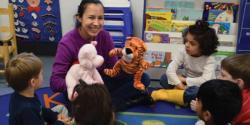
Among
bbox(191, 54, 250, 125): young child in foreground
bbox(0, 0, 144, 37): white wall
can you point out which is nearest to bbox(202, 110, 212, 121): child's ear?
bbox(191, 54, 250, 125): young child in foreground

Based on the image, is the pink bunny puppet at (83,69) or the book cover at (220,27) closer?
the pink bunny puppet at (83,69)

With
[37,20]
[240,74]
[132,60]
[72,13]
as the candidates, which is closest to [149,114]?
[132,60]

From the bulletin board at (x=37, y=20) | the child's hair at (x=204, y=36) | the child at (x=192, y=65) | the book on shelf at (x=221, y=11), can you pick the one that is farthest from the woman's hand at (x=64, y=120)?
the book on shelf at (x=221, y=11)

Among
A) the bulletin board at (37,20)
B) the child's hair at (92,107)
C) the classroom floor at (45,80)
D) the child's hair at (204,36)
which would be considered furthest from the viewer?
the bulletin board at (37,20)

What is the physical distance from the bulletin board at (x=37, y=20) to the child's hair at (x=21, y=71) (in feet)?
4.58

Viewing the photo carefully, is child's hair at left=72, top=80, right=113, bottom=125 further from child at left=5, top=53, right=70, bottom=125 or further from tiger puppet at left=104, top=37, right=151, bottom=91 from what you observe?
tiger puppet at left=104, top=37, right=151, bottom=91

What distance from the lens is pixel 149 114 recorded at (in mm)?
1751

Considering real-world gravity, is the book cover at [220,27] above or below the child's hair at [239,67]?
above

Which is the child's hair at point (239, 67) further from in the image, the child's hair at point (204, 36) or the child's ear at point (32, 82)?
the child's ear at point (32, 82)

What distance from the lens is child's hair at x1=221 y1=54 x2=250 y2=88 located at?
4.49ft

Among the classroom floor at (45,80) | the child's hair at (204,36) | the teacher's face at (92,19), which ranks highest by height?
the teacher's face at (92,19)

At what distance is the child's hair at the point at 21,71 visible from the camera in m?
1.20

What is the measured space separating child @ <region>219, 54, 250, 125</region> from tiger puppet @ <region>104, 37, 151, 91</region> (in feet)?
1.43

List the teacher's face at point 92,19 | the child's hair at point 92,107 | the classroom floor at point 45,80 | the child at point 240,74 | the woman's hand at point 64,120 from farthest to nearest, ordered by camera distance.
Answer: the classroom floor at point 45,80
the teacher's face at point 92,19
the woman's hand at point 64,120
the child at point 240,74
the child's hair at point 92,107
